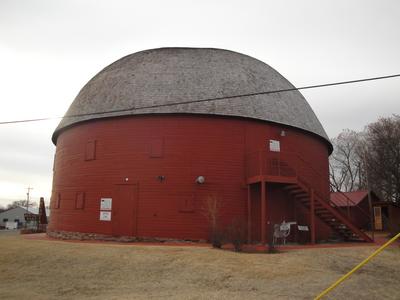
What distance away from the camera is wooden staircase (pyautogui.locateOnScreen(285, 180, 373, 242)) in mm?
16828

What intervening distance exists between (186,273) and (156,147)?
740 centimetres

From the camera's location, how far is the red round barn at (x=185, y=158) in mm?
16953

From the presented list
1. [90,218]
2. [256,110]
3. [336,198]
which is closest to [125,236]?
[90,218]

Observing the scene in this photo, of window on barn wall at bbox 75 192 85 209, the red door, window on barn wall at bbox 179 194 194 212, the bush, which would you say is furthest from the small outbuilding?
window on barn wall at bbox 75 192 85 209

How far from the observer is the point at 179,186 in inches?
669

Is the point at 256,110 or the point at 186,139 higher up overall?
the point at 256,110

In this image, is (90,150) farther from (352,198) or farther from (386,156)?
(386,156)

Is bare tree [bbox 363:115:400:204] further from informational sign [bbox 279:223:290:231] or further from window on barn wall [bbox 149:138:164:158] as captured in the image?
window on barn wall [bbox 149:138:164:158]

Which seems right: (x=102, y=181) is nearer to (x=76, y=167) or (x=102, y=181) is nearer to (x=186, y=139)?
(x=76, y=167)

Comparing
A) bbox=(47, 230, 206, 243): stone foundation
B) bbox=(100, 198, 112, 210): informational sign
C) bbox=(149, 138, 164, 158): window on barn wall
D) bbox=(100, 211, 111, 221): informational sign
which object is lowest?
bbox=(47, 230, 206, 243): stone foundation

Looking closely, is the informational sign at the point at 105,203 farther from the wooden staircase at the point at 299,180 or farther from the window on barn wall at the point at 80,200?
the wooden staircase at the point at 299,180

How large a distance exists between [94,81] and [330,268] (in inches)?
610

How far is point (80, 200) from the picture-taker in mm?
18547

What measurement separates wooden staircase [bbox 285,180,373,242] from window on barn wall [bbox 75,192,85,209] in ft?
29.7
